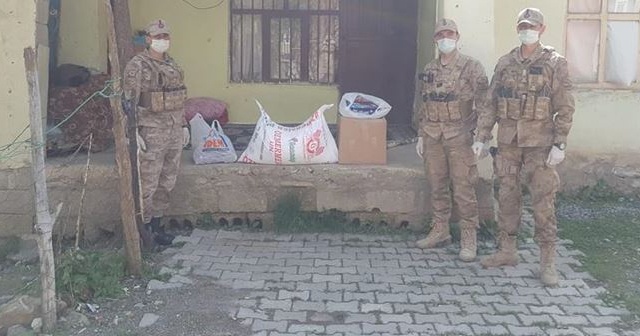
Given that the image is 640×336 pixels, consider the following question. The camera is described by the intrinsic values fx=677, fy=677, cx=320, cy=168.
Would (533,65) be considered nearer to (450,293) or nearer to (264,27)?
(450,293)

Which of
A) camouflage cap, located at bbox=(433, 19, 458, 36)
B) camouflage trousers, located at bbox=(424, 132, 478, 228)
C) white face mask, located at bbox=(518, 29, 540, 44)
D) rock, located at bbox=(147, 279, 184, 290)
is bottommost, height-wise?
rock, located at bbox=(147, 279, 184, 290)

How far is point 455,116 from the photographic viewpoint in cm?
579

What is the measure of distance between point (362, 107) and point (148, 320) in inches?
120

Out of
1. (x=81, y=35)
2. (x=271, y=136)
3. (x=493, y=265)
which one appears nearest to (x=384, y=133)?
(x=271, y=136)

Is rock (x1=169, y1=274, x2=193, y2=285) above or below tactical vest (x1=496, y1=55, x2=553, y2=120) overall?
below

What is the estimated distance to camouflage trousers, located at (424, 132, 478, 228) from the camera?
5.84 m

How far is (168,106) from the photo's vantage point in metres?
5.83

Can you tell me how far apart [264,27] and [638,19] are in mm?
4371

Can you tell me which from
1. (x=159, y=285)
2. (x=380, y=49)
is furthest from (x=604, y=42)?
(x=159, y=285)

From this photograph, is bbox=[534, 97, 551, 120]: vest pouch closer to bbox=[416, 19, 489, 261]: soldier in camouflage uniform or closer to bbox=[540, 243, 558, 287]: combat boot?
bbox=[416, 19, 489, 261]: soldier in camouflage uniform

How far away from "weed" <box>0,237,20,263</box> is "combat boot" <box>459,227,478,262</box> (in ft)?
12.9

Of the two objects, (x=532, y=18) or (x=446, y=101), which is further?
(x=446, y=101)

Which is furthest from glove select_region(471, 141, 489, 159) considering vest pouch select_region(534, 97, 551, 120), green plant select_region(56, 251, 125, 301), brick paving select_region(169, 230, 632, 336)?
green plant select_region(56, 251, 125, 301)

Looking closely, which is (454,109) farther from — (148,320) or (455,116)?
(148,320)
